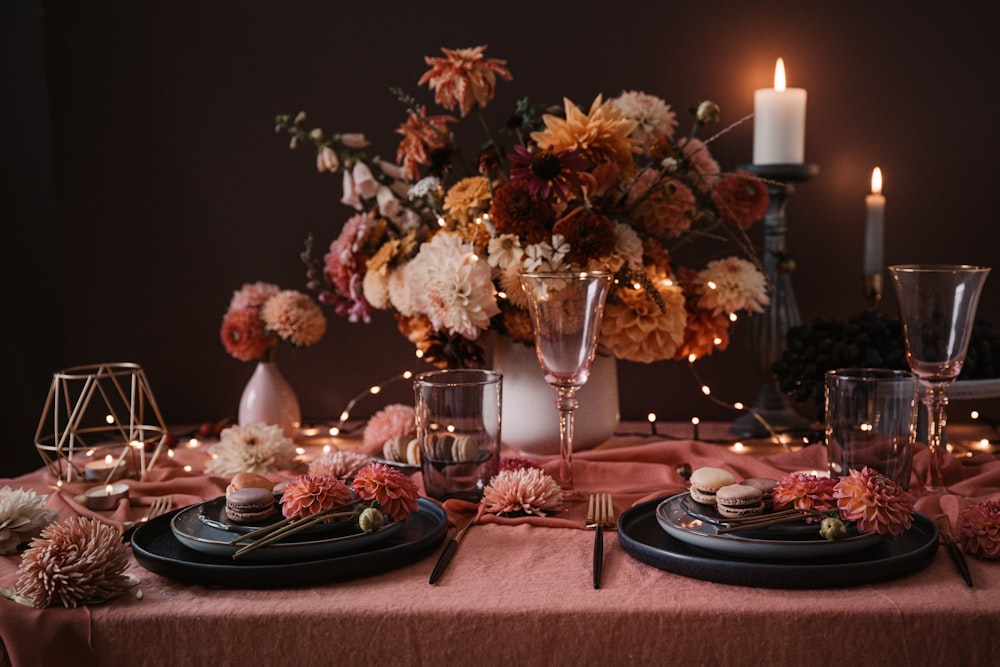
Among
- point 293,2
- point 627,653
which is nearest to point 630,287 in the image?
point 627,653

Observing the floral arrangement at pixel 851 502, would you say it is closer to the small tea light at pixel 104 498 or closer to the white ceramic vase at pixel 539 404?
the white ceramic vase at pixel 539 404

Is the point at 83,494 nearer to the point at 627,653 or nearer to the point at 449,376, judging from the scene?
the point at 449,376

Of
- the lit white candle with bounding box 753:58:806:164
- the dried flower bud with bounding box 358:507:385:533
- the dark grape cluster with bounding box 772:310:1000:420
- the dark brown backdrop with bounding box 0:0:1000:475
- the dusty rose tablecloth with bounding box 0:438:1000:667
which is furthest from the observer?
the dark brown backdrop with bounding box 0:0:1000:475

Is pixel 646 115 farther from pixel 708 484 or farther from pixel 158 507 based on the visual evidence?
pixel 158 507

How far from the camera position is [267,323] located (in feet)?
4.77

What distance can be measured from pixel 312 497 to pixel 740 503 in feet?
1.24

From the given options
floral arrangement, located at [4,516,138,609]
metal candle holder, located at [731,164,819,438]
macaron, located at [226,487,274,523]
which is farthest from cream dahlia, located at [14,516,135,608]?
metal candle holder, located at [731,164,819,438]

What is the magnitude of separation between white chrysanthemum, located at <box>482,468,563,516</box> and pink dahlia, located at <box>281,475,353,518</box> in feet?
0.62

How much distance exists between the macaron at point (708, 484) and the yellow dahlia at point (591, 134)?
0.45 metres

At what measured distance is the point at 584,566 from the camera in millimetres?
850

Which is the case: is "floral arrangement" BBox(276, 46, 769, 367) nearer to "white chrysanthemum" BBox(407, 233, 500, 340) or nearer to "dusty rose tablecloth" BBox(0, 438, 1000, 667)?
"white chrysanthemum" BBox(407, 233, 500, 340)

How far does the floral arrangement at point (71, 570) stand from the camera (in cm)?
75

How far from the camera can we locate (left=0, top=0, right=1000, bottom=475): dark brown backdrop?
161cm

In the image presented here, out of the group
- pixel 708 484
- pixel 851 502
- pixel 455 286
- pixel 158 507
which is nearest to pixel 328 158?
pixel 455 286
